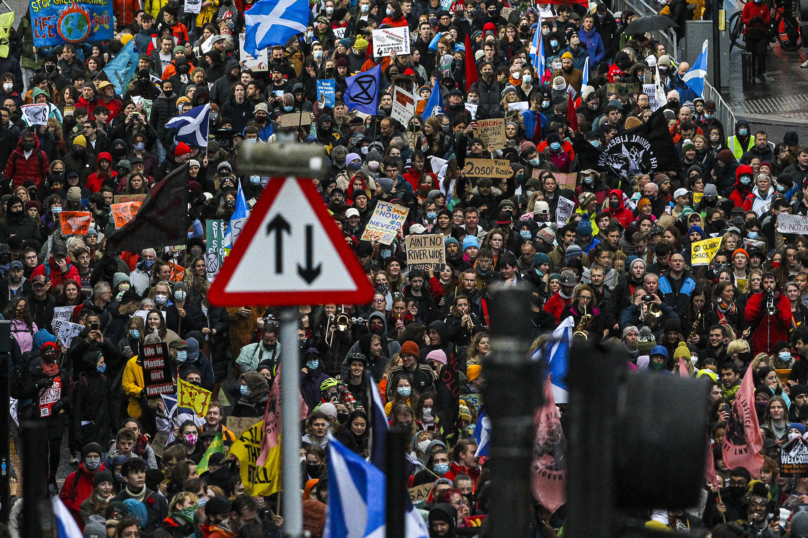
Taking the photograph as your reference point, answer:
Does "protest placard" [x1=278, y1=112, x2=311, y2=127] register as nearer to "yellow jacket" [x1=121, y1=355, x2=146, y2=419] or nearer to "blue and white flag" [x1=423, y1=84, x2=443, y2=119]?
"blue and white flag" [x1=423, y1=84, x2=443, y2=119]

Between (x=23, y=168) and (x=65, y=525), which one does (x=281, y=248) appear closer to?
(x=65, y=525)

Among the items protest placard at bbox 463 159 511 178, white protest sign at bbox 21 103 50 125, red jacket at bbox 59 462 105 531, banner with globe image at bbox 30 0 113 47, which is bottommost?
red jacket at bbox 59 462 105 531

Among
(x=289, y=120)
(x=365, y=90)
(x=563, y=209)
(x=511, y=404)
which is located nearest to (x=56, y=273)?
(x=289, y=120)

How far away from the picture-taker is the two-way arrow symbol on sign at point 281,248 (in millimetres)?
4195

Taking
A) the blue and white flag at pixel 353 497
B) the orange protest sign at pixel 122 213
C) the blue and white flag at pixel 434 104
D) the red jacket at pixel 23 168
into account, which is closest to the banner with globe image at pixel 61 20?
the red jacket at pixel 23 168

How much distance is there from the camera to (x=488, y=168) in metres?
19.6

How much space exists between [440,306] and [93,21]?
11275 mm

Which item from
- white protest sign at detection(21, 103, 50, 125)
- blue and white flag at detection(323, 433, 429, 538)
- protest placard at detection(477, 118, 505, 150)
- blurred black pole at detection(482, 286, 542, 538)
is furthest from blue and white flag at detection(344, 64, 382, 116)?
blurred black pole at detection(482, 286, 542, 538)

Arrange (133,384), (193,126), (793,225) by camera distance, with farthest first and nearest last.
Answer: (193,126) → (793,225) → (133,384)

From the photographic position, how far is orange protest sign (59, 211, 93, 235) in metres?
17.6

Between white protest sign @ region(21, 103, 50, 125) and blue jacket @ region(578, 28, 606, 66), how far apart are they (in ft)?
30.8

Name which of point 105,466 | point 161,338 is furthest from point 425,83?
point 105,466

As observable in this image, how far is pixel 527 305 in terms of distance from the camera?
11.5 ft

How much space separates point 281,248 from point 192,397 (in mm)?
10164
